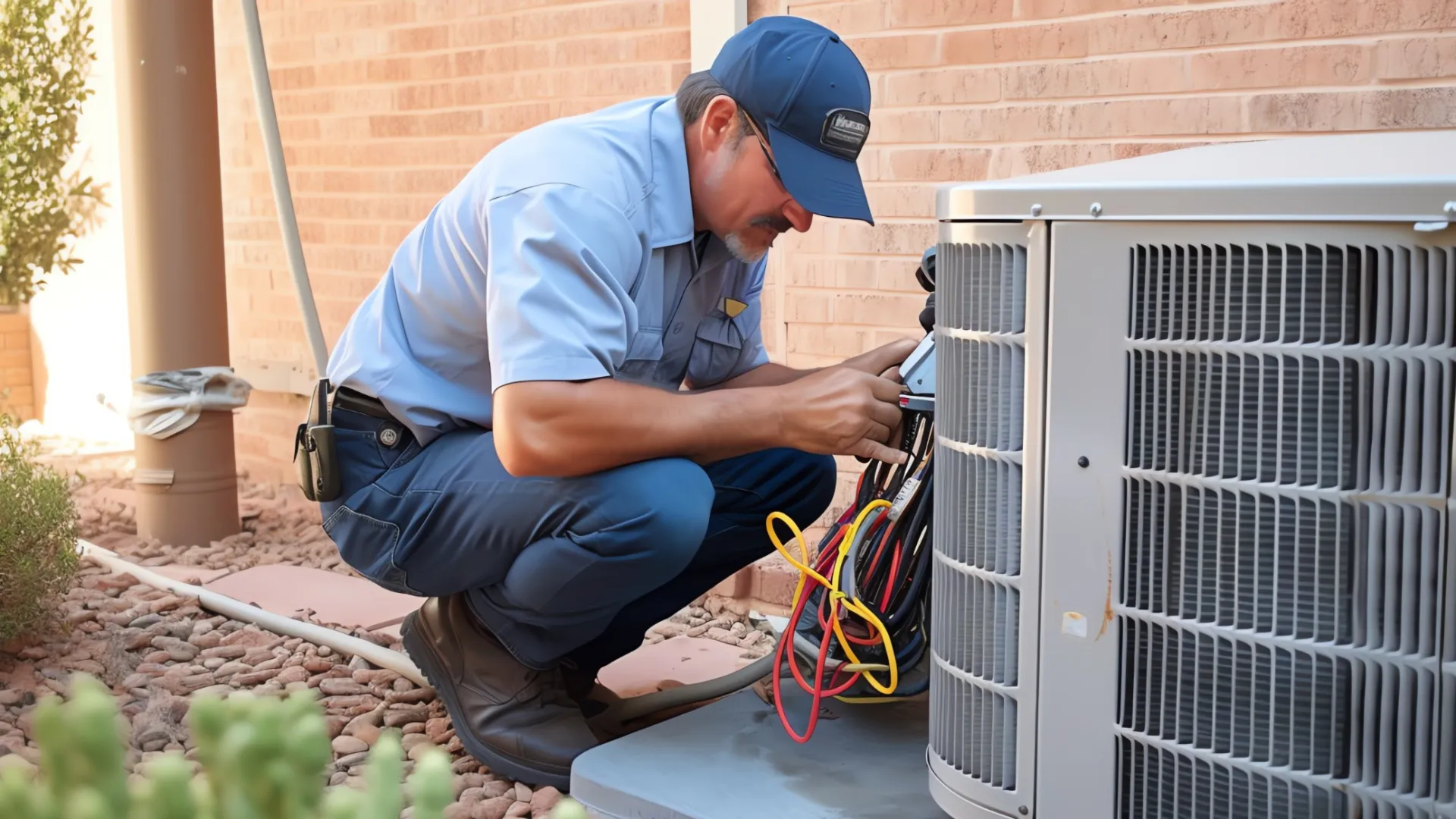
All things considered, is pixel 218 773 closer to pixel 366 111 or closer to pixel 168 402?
pixel 168 402

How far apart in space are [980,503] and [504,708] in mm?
1047

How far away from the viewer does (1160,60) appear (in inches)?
106

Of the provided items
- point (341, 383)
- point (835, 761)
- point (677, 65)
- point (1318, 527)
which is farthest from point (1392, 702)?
point (677, 65)

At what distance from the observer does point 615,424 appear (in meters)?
2.04

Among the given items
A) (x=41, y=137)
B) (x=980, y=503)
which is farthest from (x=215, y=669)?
(x=41, y=137)

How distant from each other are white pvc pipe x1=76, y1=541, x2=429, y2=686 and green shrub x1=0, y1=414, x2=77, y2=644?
1.07 feet

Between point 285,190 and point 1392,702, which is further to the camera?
point 285,190

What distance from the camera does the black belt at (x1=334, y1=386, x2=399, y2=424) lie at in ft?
7.72

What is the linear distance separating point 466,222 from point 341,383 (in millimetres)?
404

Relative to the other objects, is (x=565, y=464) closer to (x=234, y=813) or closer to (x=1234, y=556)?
(x=1234, y=556)

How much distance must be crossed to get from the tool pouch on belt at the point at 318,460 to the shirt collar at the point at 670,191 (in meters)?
0.67

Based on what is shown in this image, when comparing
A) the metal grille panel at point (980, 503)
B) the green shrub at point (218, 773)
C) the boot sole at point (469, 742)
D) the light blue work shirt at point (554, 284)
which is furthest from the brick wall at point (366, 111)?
the green shrub at point (218, 773)

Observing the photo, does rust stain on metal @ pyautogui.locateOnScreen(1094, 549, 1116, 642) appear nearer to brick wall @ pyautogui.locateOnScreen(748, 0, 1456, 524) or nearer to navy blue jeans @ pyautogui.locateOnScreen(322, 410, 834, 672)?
navy blue jeans @ pyautogui.locateOnScreen(322, 410, 834, 672)

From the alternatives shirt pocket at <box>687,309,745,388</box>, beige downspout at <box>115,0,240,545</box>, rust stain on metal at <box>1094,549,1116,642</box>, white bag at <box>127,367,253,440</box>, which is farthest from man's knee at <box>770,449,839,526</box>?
beige downspout at <box>115,0,240,545</box>
